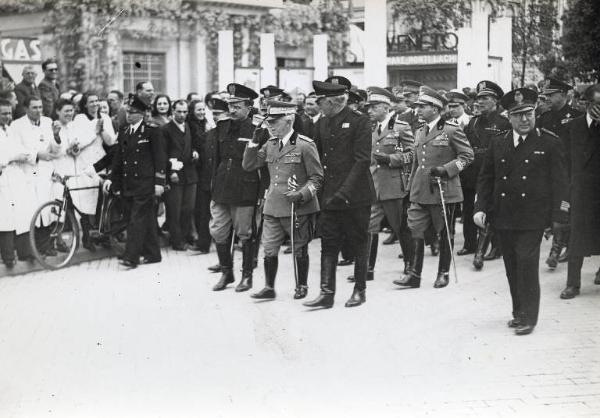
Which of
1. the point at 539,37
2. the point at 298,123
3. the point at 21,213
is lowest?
the point at 21,213

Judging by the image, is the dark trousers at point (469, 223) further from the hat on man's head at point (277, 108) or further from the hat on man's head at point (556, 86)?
the hat on man's head at point (277, 108)

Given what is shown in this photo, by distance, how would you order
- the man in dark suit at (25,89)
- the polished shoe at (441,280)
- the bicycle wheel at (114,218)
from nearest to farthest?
the polished shoe at (441,280), the bicycle wheel at (114,218), the man in dark suit at (25,89)

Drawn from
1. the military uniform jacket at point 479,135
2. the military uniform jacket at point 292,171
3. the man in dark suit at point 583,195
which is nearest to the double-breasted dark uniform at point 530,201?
the man in dark suit at point 583,195

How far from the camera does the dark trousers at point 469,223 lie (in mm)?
10922

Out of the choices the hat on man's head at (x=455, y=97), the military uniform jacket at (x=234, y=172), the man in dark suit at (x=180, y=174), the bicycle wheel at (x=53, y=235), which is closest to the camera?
the military uniform jacket at (x=234, y=172)

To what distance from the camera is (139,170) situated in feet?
33.3

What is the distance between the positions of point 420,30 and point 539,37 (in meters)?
1.47

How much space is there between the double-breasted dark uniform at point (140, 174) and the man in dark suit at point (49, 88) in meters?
2.12

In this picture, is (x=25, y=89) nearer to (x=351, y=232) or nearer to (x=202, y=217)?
(x=202, y=217)

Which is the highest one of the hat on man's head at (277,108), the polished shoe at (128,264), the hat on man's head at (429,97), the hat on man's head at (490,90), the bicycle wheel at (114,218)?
the hat on man's head at (490,90)

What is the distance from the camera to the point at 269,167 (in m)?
8.27

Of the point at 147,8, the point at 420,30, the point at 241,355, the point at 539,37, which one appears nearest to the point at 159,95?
the point at 147,8

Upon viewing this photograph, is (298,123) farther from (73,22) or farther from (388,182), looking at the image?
(73,22)

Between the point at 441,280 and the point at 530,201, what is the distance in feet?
7.08
